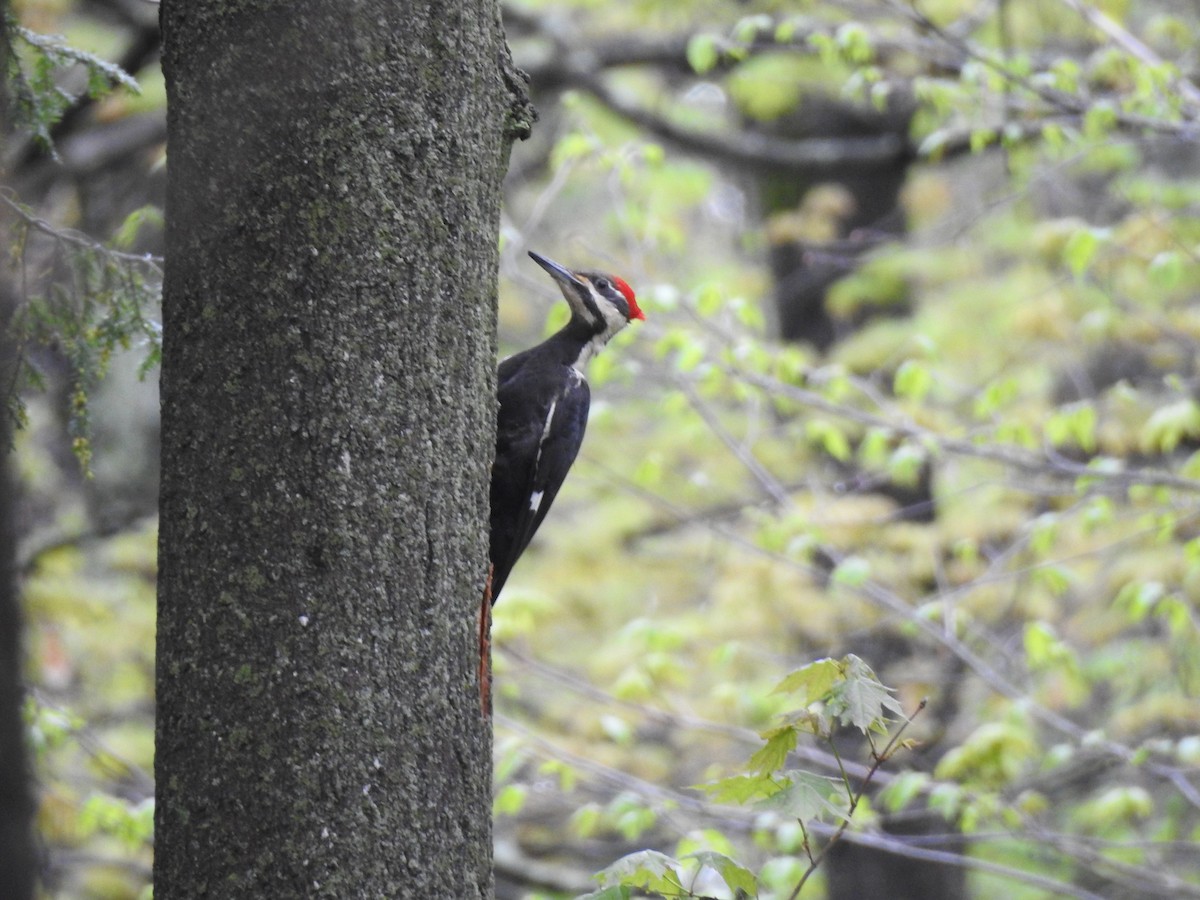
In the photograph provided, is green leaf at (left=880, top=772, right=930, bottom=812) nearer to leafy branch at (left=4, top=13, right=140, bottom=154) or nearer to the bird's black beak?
the bird's black beak

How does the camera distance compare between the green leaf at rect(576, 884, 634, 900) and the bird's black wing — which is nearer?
the green leaf at rect(576, 884, 634, 900)

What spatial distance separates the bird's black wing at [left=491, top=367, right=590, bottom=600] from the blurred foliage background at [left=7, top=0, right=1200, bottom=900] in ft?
3.79

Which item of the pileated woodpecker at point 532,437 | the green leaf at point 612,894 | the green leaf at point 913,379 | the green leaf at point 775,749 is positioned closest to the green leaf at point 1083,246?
the green leaf at point 913,379

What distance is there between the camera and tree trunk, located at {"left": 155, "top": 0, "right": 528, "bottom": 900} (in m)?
1.71

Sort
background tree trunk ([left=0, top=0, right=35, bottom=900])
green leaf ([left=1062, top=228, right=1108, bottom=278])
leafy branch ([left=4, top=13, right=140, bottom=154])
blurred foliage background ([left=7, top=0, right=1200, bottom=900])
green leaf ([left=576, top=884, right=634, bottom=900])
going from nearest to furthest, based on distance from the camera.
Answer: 1. background tree trunk ([left=0, top=0, right=35, bottom=900])
2. green leaf ([left=576, top=884, right=634, bottom=900])
3. leafy branch ([left=4, top=13, right=140, bottom=154])
4. green leaf ([left=1062, top=228, right=1108, bottom=278])
5. blurred foliage background ([left=7, top=0, right=1200, bottom=900])

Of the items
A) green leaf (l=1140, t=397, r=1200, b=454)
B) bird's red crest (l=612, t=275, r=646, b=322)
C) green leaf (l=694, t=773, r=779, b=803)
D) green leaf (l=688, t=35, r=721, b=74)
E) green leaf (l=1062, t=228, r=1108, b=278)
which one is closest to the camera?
green leaf (l=694, t=773, r=779, b=803)

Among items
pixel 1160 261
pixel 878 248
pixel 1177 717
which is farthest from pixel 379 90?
pixel 878 248

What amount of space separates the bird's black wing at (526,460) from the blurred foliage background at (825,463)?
1155 millimetres

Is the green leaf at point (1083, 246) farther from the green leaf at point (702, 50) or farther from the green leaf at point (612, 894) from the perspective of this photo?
the green leaf at point (612, 894)

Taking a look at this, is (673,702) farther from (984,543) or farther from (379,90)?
(379,90)

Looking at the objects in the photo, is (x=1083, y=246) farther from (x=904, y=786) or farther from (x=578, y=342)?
(x=904, y=786)

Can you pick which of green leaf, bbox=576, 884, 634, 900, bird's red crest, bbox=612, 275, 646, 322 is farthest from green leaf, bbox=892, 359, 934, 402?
green leaf, bbox=576, 884, 634, 900

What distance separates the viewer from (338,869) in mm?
1687

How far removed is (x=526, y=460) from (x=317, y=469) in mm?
1810
